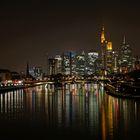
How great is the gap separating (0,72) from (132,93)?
283 ft

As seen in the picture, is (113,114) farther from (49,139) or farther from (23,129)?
(49,139)

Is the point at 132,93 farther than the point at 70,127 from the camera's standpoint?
Yes

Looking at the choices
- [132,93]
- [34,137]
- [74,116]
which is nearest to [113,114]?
[74,116]

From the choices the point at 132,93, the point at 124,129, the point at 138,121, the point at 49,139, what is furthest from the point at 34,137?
the point at 132,93

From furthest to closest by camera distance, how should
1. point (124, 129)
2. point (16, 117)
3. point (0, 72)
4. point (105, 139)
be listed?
point (0, 72) < point (16, 117) < point (124, 129) < point (105, 139)

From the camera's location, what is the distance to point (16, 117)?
31141mm

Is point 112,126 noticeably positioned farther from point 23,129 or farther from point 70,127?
point 23,129

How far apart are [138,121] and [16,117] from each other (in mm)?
9579

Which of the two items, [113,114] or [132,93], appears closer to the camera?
[113,114]

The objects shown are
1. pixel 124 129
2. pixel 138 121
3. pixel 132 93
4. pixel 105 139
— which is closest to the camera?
pixel 105 139

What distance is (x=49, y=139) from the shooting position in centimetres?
2097

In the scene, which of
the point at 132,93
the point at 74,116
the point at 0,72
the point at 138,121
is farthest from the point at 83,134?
the point at 0,72

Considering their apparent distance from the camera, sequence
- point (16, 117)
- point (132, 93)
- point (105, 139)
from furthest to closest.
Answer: point (132, 93) < point (16, 117) < point (105, 139)

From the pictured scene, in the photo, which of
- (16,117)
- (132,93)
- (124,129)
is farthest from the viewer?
(132,93)
